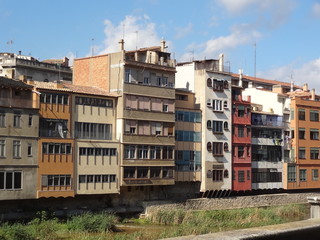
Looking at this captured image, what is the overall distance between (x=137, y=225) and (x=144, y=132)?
7.12m

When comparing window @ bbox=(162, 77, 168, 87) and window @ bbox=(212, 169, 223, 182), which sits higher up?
window @ bbox=(162, 77, 168, 87)

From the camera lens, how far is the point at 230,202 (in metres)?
50.1

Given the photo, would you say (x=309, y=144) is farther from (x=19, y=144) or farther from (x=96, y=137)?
(x=19, y=144)

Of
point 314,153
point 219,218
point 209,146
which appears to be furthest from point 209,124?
point 314,153

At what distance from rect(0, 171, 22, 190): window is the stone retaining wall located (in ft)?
35.9

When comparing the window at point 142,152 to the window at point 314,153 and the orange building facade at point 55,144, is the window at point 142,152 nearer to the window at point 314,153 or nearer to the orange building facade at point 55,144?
the orange building facade at point 55,144

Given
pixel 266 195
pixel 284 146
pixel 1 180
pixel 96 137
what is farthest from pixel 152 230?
pixel 284 146

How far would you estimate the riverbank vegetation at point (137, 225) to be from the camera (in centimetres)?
3056

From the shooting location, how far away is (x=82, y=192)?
38.5 meters

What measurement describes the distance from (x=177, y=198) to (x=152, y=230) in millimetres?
10246

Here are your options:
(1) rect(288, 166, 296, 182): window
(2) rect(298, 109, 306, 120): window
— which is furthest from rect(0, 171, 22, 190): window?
(2) rect(298, 109, 306, 120): window

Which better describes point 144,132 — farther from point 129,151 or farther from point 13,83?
point 13,83

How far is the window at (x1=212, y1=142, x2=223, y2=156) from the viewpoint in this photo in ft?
162

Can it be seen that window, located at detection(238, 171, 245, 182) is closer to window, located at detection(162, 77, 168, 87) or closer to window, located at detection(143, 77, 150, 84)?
window, located at detection(162, 77, 168, 87)
